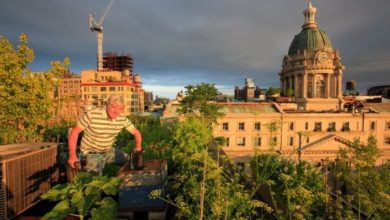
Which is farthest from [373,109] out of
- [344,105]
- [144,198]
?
[144,198]

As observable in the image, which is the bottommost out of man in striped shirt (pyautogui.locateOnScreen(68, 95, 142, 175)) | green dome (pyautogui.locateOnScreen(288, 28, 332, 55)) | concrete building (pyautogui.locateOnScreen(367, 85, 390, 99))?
man in striped shirt (pyautogui.locateOnScreen(68, 95, 142, 175))

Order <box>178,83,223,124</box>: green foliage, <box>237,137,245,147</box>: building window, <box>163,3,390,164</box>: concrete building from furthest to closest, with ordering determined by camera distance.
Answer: <box>237,137,245,147</box>: building window → <box>163,3,390,164</box>: concrete building → <box>178,83,223,124</box>: green foliage

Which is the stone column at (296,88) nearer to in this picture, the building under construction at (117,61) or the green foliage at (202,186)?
the green foliage at (202,186)

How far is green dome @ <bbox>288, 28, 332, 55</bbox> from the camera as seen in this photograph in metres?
64.3

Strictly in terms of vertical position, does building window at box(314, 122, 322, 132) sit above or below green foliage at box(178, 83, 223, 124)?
below

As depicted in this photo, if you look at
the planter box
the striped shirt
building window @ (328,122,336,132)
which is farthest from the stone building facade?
the striped shirt

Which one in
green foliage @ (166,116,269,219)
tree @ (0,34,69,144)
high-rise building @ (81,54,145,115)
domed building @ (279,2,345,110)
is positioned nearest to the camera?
green foliage @ (166,116,269,219)

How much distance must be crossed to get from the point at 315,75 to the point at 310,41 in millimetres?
12568

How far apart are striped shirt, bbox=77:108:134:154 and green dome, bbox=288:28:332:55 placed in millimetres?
71121

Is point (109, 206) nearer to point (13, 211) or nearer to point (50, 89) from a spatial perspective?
point (13, 211)

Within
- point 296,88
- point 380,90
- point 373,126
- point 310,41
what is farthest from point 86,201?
point 380,90

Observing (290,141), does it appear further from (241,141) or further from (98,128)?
(98,128)

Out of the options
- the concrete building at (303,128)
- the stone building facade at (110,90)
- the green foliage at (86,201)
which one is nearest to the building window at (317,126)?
the concrete building at (303,128)

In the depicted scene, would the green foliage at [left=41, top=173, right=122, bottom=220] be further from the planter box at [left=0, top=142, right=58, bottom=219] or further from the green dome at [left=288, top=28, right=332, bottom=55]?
the green dome at [left=288, top=28, right=332, bottom=55]
